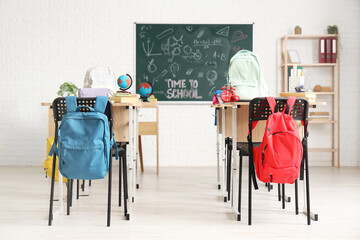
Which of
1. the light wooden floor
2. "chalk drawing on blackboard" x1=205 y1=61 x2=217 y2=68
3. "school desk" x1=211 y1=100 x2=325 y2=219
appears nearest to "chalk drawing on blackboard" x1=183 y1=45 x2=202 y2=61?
"chalk drawing on blackboard" x1=205 y1=61 x2=217 y2=68

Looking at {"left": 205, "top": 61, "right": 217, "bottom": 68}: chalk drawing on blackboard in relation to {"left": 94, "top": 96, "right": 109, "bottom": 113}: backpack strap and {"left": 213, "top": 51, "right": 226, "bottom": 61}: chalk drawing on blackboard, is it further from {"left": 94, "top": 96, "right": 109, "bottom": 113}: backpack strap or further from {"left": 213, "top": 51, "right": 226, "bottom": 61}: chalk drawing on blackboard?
{"left": 94, "top": 96, "right": 109, "bottom": 113}: backpack strap

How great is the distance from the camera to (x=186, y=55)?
554 centimetres

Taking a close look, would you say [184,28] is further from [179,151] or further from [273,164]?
[273,164]

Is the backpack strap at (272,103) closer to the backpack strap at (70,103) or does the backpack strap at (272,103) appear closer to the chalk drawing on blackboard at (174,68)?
the backpack strap at (70,103)

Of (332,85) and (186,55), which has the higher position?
(186,55)

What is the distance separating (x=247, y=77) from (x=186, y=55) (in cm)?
217

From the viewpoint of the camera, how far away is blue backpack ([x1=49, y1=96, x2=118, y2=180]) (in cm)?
256

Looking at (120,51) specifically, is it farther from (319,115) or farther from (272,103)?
(272,103)

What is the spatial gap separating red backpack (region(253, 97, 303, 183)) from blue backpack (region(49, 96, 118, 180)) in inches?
43.0

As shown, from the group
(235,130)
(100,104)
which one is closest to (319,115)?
(235,130)

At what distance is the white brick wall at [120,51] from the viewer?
18.0 feet

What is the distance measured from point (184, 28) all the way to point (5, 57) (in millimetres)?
2590

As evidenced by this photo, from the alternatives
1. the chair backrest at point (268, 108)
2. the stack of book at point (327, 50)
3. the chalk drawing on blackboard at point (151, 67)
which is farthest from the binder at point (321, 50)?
the chair backrest at point (268, 108)

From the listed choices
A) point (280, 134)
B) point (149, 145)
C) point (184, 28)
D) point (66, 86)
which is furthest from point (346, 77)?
point (66, 86)
